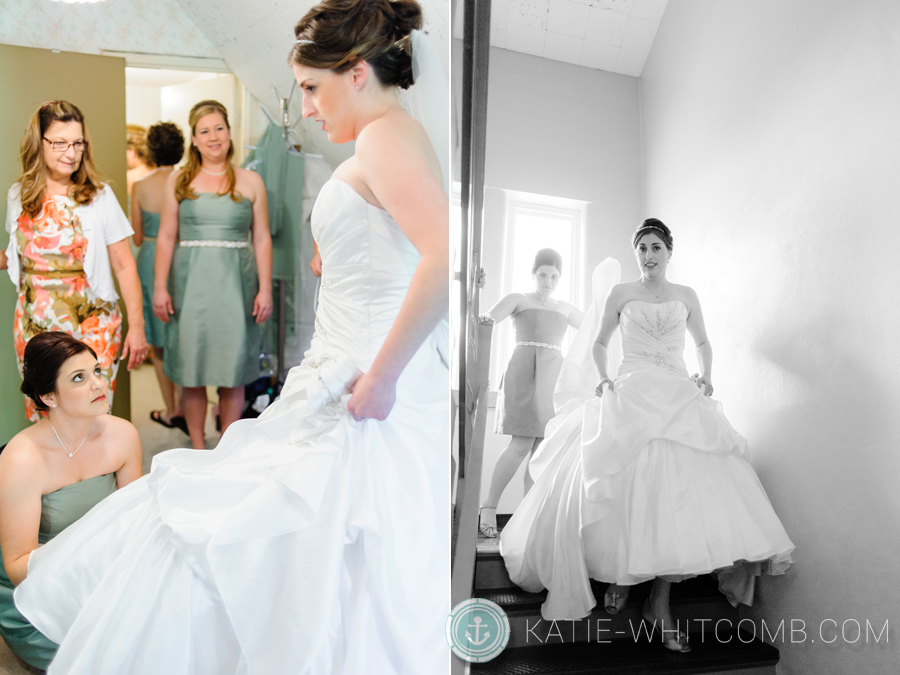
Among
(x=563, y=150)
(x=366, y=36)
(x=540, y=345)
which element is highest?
(x=563, y=150)

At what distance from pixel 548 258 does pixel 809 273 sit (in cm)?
81

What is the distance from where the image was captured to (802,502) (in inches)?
59.8

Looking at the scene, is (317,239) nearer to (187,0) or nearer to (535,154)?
(187,0)

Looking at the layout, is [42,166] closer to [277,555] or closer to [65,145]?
[65,145]

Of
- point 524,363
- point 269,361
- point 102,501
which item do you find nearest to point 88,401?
point 102,501

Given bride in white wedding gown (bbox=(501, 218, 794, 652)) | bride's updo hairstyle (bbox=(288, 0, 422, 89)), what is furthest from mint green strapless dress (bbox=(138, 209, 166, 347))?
bride in white wedding gown (bbox=(501, 218, 794, 652))

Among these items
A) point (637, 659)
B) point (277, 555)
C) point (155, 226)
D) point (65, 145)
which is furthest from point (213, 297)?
point (637, 659)

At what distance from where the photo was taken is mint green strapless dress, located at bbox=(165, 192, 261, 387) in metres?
1.00

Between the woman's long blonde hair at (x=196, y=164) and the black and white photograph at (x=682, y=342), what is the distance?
0.44 m

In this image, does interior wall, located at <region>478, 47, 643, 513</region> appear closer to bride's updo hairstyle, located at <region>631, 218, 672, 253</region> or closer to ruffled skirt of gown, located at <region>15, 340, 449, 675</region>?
bride's updo hairstyle, located at <region>631, 218, 672, 253</region>

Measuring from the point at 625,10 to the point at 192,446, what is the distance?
2.24 metres

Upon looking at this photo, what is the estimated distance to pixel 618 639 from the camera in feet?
4.98

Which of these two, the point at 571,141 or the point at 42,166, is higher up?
the point at 571,141

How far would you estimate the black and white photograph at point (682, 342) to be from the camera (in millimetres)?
1335
